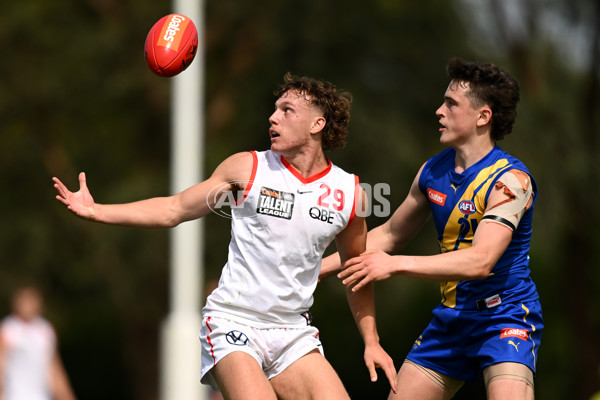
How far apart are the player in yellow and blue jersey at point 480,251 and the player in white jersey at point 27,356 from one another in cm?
626

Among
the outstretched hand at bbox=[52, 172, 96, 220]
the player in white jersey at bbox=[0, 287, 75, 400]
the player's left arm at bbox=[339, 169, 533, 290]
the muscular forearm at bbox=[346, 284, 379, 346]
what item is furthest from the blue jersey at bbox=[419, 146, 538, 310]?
the player in white jersey at bbox=[0, 287, 75, 400]

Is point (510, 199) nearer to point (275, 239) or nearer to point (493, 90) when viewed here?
point (493, 90)

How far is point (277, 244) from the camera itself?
5.22 metres

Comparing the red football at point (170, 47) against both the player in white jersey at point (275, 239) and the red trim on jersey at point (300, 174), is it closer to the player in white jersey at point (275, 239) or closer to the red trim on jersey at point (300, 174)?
the player in white jersey at point (275, 239)

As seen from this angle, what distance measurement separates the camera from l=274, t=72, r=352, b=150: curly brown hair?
5.54 meters

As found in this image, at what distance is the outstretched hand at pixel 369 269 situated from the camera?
496cm

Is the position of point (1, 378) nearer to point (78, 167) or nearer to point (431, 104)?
point (78, 167)

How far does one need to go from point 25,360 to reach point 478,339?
22.3 ft

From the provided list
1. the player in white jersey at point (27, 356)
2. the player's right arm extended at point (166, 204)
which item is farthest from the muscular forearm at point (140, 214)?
the player in white jersey at point (27, 356)

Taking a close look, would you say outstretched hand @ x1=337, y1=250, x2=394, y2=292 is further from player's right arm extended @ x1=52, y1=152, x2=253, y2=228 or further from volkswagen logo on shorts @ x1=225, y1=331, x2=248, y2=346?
player's right arm extended @ x1=52, y1=152, x2=253, y2=228

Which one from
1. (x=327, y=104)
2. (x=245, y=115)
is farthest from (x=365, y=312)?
(x=245, y=115)

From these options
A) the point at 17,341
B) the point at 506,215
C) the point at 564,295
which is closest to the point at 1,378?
the point at 17,341

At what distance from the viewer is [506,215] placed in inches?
203

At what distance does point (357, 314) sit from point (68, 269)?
1128cm
